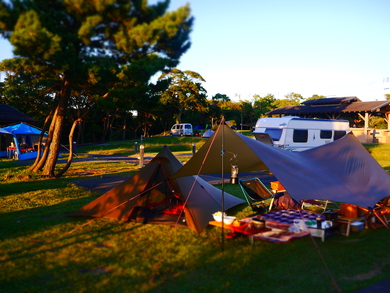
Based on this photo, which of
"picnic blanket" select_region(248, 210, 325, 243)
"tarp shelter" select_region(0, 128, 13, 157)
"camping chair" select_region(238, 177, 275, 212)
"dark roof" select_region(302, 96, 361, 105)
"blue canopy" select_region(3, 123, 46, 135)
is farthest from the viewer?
"dark roof" select_region(302, 96, 361, 105)

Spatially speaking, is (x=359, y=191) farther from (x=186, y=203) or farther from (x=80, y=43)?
(x=80, y=43)

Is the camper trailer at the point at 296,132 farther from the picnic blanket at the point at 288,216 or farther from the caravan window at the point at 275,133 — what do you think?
→ the picnic blanket at the point at 288,216

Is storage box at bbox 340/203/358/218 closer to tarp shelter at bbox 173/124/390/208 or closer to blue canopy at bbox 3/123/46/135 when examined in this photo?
tarp shelter at bbox 173/124/390/208

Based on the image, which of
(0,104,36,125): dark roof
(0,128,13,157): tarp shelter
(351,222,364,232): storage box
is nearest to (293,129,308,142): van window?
(351,222,364,232): storage box

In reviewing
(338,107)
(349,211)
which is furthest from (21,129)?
(338,107)

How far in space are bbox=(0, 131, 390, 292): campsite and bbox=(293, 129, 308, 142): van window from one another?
13232 mm

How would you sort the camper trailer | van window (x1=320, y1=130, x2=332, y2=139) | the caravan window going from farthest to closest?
van window (x1=320, y1=130, x2=332, y2=139), the caravan window, the camper trailer

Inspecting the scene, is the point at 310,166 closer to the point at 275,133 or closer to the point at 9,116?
the point at 275,133

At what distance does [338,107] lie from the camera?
33.9m

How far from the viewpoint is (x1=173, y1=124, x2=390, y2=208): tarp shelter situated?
22.0 feet

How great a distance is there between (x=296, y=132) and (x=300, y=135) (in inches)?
15.5

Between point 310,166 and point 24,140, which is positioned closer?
point 310,166

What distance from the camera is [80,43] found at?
1192 cm

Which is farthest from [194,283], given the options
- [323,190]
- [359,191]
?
[359,191]
